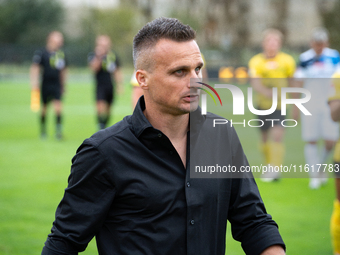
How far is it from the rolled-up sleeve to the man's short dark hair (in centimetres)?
54

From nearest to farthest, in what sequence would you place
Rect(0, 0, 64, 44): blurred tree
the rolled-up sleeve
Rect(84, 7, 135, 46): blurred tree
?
the rolled-up sleeve < Rect(0, 0, 64, 44): blurred tree < Rect(84, 7, 135, 46): blurred tree

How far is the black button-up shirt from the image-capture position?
214 cm

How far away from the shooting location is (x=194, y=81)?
2248 millimetres

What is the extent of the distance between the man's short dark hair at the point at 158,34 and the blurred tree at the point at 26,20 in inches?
2060

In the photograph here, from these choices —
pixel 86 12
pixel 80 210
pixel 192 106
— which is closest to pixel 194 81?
pixel 192 106

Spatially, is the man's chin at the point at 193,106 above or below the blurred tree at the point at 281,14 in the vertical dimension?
below

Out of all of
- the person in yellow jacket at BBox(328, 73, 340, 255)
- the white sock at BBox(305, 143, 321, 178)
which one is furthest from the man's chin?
the person in yellow jacket at BBox(328, 73, 340, 255)

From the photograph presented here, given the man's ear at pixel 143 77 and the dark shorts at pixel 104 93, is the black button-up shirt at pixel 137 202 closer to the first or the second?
the man's ear at pixel 143 77

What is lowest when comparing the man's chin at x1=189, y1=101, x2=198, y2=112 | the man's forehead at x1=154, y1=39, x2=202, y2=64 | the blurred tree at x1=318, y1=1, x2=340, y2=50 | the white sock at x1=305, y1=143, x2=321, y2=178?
the white sock at x1=305, y1=143, x2=321, y2=178

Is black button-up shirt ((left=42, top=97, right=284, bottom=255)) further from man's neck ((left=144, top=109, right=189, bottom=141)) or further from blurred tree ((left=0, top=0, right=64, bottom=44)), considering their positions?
blurred tree ((left=0, top=0, right=64, bottom=44))

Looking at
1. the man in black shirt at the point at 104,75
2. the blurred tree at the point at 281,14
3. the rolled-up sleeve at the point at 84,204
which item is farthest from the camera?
the blurred tree at the point at 281,14

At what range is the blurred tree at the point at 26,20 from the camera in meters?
52.0

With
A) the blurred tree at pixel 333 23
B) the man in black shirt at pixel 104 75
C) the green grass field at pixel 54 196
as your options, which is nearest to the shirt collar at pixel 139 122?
the green grass field at pixel 54 196

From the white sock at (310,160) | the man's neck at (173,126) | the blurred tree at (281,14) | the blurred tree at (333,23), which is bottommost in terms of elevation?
the white sock at (310,160)
